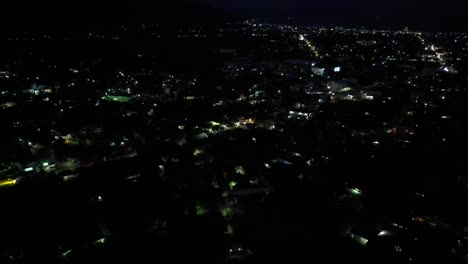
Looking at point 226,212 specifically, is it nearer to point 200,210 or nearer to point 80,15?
point 200,210

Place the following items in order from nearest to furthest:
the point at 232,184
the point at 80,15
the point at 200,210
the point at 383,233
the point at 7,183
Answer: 1. the point at 383,233
2. the point at 200,210
3. the point at 232,184
4. the point at 7,183
5. the point at 80,15

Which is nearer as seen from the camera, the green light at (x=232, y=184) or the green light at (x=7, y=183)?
the green light at (x=232, y=184)

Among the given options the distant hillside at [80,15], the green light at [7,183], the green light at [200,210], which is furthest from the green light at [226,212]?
the distant hillside at [80,15]

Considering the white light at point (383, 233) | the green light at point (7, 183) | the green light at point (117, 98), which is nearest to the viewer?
the white light at point (383, 233)

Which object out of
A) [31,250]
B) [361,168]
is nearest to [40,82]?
[31,250]

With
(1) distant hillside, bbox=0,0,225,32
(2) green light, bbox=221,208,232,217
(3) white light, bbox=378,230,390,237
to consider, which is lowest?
(3) white light, bbox=378,230,390,237

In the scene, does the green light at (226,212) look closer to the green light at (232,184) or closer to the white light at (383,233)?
the green light at (232,184)

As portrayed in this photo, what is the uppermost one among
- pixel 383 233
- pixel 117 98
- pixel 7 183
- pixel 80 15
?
pixel 80 15

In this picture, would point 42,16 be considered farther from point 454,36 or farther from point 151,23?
point 454,36

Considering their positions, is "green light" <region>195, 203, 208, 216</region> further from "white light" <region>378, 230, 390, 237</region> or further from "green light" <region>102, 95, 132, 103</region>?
"green light" <region>102, 95, 132, 103</region>

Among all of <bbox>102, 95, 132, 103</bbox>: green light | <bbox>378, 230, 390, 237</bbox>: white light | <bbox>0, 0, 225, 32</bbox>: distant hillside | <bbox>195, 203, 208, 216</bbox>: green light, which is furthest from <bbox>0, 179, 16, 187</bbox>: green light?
<bbox>0, 0, 225, 32</bbox>: distant hillside

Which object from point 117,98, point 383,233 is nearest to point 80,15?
point 117,98
